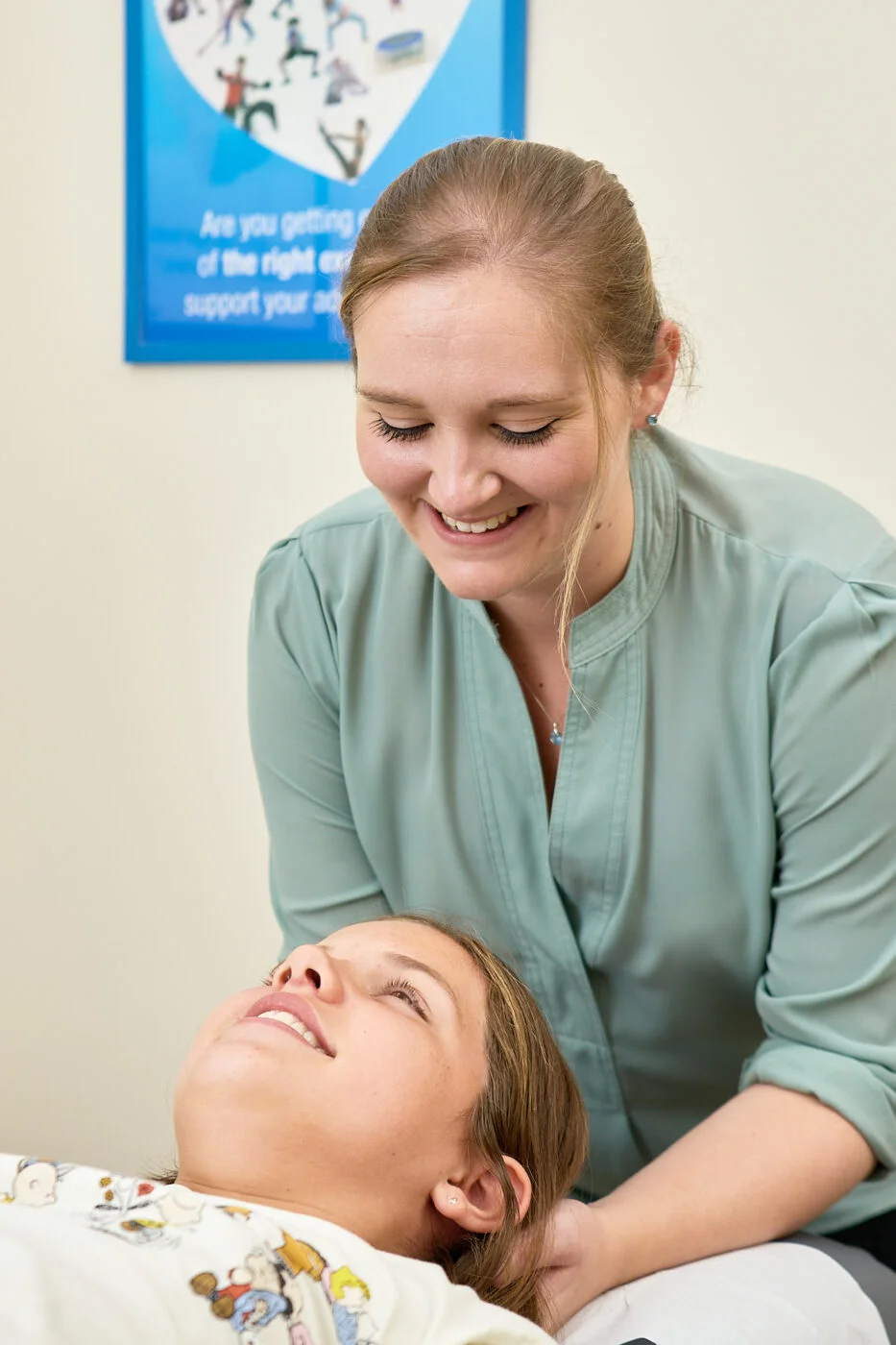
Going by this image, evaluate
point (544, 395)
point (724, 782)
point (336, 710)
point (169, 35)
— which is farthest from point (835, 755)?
point (169, 35)

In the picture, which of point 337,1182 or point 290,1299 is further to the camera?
point 337,1182

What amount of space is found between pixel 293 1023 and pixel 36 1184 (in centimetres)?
26

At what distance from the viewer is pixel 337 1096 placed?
1163mm

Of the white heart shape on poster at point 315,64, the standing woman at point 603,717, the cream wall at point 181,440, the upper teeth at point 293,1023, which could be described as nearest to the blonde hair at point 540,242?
the standing woman at point 603,717

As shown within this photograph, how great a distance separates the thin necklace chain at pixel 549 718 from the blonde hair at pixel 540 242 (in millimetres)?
225

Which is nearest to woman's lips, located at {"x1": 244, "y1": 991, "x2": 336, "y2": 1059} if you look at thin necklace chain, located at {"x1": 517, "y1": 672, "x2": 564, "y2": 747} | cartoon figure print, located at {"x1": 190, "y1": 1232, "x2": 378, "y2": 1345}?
cartoon figure print, located at {"x1": 190, "y1": 1232, "x2": 378, "y2": 1345}

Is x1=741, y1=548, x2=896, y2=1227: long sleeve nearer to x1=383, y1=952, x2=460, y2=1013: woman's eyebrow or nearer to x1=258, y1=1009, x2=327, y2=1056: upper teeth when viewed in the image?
x1=383, y1=952, x2=460, y2=1013: woman's eyebrow

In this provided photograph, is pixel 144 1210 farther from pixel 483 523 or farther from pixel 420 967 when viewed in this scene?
pixel 483 523

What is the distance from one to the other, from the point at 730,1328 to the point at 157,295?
1.77 meters

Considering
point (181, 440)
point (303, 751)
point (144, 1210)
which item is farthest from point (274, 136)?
point (144, 1210)

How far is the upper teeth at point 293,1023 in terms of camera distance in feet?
3.97

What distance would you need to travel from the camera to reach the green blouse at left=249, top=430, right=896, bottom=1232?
1303 millimetres

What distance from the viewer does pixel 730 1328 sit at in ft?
3.68

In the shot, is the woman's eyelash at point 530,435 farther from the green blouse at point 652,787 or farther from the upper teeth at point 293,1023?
the upper teeth at point 293,1023
